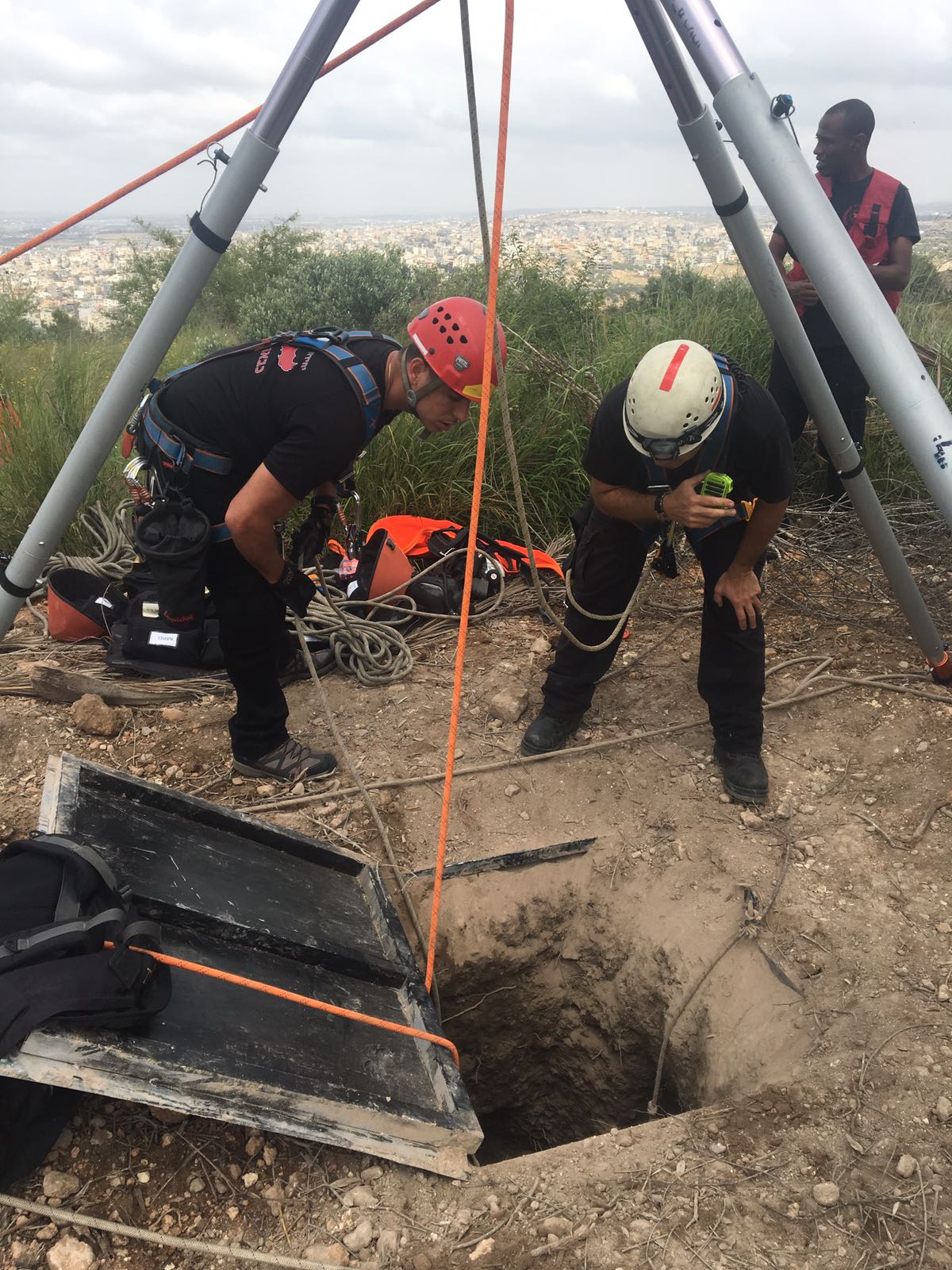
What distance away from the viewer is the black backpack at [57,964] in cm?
155

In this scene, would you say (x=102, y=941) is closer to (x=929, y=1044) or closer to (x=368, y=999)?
(x=368, y=999)

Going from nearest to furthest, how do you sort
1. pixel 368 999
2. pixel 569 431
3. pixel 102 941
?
pixel 102 941
pixel 368 999
pixel 569 431

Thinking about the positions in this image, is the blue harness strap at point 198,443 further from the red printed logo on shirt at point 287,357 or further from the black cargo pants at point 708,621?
the black cargo pants at point 708,621

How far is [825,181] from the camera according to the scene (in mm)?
4078

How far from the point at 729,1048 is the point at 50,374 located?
5.45 meters

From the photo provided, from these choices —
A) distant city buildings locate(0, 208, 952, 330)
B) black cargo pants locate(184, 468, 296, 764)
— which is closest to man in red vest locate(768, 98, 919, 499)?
distant city buildings locate(0, 208, 952, 330)

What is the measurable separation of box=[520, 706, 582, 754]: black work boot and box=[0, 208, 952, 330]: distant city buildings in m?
1.92

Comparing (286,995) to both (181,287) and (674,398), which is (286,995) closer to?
(181,287)

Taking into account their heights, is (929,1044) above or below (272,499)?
below

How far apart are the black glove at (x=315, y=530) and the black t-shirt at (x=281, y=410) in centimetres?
33

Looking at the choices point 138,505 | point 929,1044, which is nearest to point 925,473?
point 929,1044

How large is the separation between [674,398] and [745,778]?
1433 millimetres

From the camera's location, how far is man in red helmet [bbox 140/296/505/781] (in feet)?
7.64

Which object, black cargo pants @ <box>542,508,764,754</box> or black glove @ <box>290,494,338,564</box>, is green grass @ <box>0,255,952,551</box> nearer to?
black glove @ <box>290,494,338,564</box>
